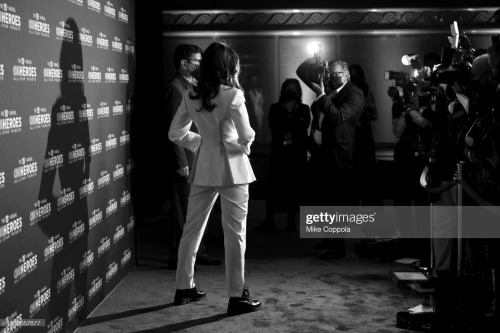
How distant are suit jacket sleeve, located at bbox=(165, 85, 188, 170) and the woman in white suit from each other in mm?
1001

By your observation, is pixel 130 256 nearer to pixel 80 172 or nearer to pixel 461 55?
pixel 80 172

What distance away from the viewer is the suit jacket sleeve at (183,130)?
4.95 m

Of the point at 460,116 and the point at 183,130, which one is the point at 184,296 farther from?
the point at 460,116

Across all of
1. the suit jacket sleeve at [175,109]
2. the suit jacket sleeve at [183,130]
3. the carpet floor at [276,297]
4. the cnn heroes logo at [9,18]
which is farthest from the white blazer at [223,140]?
the cnn heroes logo at [9,18]

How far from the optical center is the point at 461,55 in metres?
4.48

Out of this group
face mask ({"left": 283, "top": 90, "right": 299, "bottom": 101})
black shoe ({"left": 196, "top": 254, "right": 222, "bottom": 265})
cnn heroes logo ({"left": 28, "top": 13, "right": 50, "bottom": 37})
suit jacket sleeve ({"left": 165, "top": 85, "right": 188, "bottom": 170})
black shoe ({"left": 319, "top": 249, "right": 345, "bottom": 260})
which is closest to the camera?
cnn heroes logo ({"left": 28, "top": 13, "right": 50, "bottom": 37})

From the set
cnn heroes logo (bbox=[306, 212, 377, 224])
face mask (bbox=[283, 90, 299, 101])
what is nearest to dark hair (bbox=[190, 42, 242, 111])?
cnn heroes logo (bbox=[306, 212, 377, 224])

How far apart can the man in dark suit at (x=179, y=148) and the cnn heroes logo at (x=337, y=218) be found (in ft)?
5.12

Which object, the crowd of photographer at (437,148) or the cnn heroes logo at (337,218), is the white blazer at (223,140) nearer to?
the crowd of photographer at (437,148)

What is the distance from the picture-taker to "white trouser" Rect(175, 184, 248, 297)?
4.78m

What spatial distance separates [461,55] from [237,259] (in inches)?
73.0

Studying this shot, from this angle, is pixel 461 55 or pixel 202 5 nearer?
pixel 461 55

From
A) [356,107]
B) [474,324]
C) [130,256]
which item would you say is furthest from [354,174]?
[474,324]

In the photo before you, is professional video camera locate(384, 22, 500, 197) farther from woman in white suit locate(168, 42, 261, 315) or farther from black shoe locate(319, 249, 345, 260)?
black shoe locate(319, 249, 345, 260)
